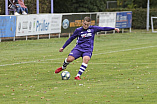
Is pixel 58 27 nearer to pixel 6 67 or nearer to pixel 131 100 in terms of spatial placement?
pixel 6 67

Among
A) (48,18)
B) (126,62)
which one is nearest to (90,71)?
(126,62)

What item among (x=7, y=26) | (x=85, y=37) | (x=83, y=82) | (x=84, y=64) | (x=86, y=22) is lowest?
(x=83, y=82)

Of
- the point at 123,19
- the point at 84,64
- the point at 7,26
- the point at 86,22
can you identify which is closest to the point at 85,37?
the point at 86,22

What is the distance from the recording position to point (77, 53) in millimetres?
12555

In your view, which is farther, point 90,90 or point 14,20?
point 14,20

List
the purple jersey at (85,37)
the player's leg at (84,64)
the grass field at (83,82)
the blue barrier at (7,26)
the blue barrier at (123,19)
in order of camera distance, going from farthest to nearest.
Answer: the blue barrier at (123,19) → the blue barrier at (7,26) → the purple jersey at (85,37) → the player's leg at (84,64) → the grass field at (83,82)

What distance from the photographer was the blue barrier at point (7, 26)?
2623cm

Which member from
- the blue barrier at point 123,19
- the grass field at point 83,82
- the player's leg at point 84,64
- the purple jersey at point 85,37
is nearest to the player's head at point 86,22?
the purple jersey at point 85,37

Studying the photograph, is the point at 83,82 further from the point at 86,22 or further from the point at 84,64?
the point at 86,22

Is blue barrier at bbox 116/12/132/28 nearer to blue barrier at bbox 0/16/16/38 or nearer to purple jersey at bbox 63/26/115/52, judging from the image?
blue barrier at bbox 0/16/16/38

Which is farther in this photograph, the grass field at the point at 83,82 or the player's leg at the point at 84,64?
the player's leg at the point at 84,64

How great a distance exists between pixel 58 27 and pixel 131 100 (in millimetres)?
22965

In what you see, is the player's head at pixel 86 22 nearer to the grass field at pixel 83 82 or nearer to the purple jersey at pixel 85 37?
the purple jersey at pixel 85 37

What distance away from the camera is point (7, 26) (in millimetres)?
26594
